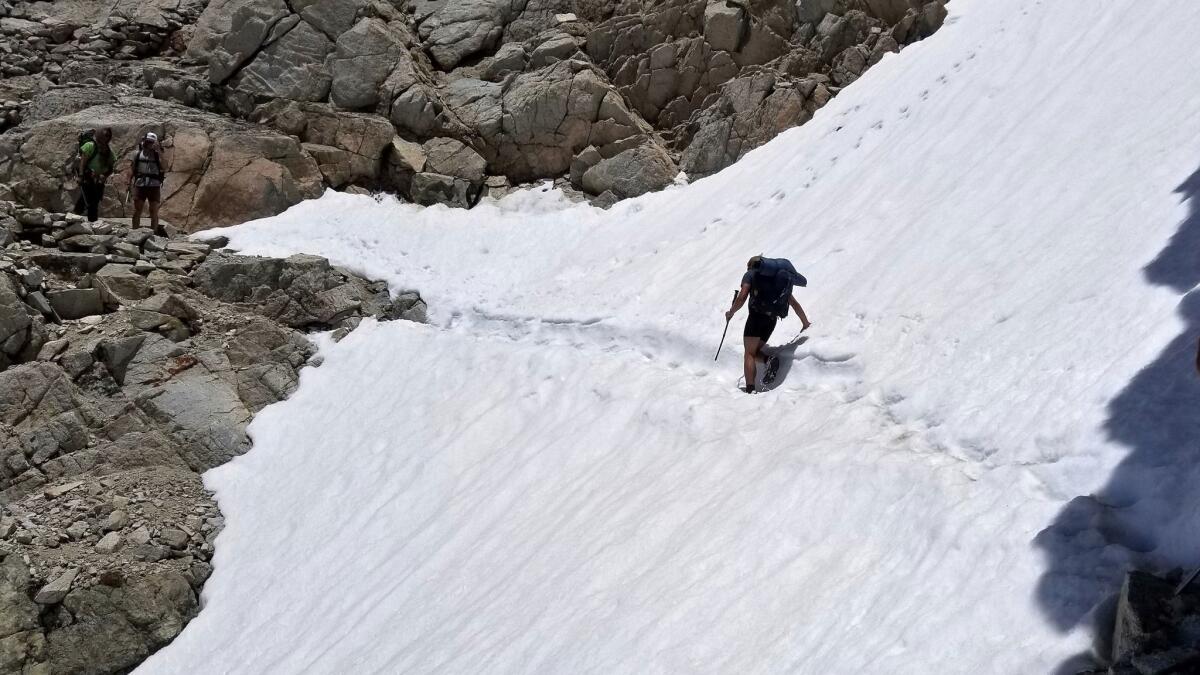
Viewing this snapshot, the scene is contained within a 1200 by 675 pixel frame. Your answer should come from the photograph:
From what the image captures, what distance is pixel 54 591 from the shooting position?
1168 centimetres

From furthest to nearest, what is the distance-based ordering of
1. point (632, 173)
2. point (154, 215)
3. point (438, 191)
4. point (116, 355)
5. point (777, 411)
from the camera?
point (438, 191)
point (632, 173)
point (154, 215)
point (116, 355)
point (777, 411)

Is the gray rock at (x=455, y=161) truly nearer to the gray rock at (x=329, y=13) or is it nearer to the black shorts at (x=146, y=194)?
the gray rock at (x=329, y=13)

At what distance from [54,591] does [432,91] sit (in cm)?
1294

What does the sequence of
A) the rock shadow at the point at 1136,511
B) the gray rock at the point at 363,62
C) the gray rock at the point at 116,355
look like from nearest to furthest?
the rock shadow at the point at 1136,511 → the gray rock at the point at 116,355 → the gray rock at the point at 363,62

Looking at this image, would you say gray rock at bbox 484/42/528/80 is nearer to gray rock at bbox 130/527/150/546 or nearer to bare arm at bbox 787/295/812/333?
bare arm at bbox 787/295/812/333

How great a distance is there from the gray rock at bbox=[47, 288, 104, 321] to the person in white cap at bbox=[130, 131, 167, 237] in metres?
2.73

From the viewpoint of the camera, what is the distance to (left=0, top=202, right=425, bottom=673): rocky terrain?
465 inches

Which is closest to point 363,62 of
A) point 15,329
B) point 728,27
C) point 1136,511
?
point 728,27

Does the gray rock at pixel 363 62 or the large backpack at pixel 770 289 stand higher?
the large backpack at pixel 770 289

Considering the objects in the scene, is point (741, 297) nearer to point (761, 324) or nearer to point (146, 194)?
point (761, 324)

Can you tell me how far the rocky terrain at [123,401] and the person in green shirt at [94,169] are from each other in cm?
79

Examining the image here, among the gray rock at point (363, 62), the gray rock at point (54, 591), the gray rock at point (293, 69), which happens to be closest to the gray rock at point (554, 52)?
the gray rock at point (363, 62)

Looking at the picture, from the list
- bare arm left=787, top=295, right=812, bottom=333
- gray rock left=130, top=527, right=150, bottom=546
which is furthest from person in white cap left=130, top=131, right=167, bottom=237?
bare arm left=787, top=295, right=812, bottom=333

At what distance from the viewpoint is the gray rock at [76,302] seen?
15266 millimetres
